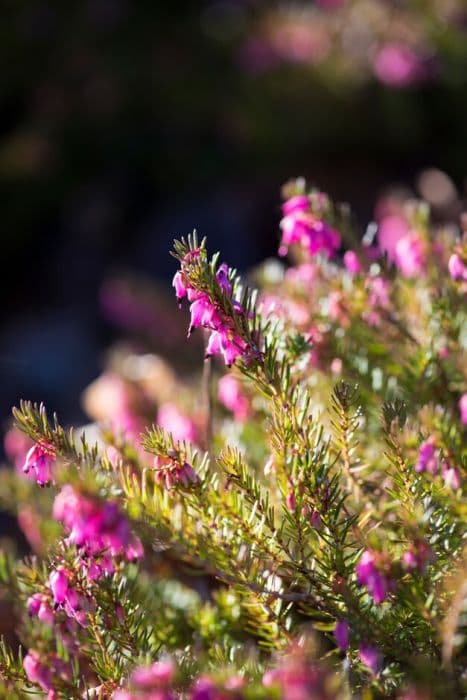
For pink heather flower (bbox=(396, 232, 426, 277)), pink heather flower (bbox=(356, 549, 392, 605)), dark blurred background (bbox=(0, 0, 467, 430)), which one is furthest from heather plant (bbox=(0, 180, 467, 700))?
dark blurred background (bbox=(0, 0, 467, 430))

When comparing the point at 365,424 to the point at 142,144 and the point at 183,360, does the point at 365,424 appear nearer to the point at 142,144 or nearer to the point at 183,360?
the point at 183,360

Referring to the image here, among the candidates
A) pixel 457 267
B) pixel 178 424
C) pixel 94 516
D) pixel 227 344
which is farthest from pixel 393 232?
pixel 94 516

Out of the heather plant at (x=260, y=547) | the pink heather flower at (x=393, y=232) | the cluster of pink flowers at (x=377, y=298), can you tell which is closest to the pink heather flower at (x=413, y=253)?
the cluster of pink flowers at (x=377, y=298)

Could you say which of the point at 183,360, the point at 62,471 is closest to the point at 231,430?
the point at 62,471

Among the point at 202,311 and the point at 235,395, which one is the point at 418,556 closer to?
the point at 202,311

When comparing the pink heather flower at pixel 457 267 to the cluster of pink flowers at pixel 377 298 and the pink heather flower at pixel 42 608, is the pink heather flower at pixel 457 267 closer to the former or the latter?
the cluster of pink flowers at pixel 377 298

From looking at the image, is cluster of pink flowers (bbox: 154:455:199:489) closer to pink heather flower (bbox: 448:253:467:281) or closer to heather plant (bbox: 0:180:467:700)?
heather plant (bbox: 0:180:467:700)
